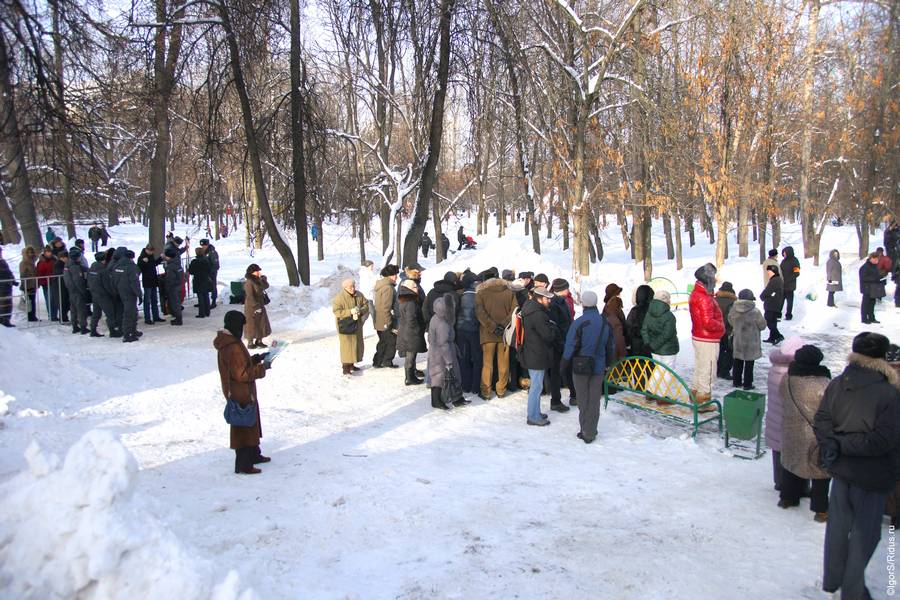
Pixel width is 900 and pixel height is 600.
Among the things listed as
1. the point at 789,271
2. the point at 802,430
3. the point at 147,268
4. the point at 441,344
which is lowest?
the point at 802,430

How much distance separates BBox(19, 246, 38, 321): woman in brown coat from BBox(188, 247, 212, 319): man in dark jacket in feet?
10.7

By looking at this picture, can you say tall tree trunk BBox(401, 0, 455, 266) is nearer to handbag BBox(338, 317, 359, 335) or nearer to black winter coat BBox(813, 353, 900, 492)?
handbag BBox(338, 317, 359, 335)

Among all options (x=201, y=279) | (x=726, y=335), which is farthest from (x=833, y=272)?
(x=201, y=279)

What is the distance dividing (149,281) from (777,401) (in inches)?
514

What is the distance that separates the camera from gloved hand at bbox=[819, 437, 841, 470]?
167 inches

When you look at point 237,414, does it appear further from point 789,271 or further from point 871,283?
point 871,283

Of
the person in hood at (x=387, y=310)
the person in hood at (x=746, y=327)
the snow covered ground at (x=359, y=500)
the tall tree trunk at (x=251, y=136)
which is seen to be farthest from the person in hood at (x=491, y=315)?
the tall tree trunk at (x=251, y=136)

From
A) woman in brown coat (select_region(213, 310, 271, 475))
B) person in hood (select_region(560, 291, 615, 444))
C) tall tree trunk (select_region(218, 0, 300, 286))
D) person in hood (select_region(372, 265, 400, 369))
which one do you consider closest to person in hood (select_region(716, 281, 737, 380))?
person in hood (select_region(560, 291, 615, 444))

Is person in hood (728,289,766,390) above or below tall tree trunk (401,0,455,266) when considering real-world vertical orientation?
below

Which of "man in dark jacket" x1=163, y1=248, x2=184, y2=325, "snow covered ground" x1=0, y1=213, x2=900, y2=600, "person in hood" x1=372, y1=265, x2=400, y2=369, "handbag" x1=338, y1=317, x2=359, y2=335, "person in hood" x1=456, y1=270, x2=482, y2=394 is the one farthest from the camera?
"man in dark jacket" x1=163, y1=248, x2=184, y2=325

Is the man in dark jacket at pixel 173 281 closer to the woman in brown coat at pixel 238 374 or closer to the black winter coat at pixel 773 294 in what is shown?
the woman in brown coat at pixel 238 374

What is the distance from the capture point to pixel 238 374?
632 centimetres

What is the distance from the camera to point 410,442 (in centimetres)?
780

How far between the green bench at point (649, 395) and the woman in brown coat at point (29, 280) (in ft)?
40.9
